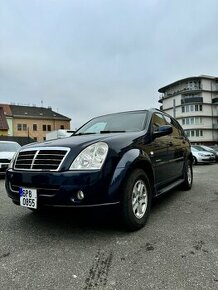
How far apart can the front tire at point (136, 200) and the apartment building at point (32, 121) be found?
47.7 meters

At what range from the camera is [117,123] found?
14.2ft

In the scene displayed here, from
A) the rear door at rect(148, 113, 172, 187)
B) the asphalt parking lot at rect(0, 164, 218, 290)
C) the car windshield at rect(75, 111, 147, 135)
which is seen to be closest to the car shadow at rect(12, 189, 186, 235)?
the asphalt parking lot at rect(0, 164, 218, 290)

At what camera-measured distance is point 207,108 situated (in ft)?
160

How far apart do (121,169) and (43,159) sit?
934mm

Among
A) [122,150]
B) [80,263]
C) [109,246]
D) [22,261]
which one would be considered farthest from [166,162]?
[22,261]

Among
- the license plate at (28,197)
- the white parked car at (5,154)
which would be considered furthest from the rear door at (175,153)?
the white parked car at (5,154)

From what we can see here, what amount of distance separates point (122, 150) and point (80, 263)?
1336mm

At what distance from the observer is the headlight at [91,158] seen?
110 inches

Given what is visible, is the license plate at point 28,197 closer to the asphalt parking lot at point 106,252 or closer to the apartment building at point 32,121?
the asphalt parking lot at point 106,252

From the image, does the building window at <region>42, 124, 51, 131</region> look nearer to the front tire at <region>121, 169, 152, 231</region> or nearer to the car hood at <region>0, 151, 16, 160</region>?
the car hood at <region>0, 151, 16, 160</region>

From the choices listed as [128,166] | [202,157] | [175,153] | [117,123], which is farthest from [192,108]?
[128,166]

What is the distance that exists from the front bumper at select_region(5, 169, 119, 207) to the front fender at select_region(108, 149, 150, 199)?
11 millimetres

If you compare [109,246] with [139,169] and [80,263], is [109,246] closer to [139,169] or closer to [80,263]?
[80,263]

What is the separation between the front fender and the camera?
2.85m
